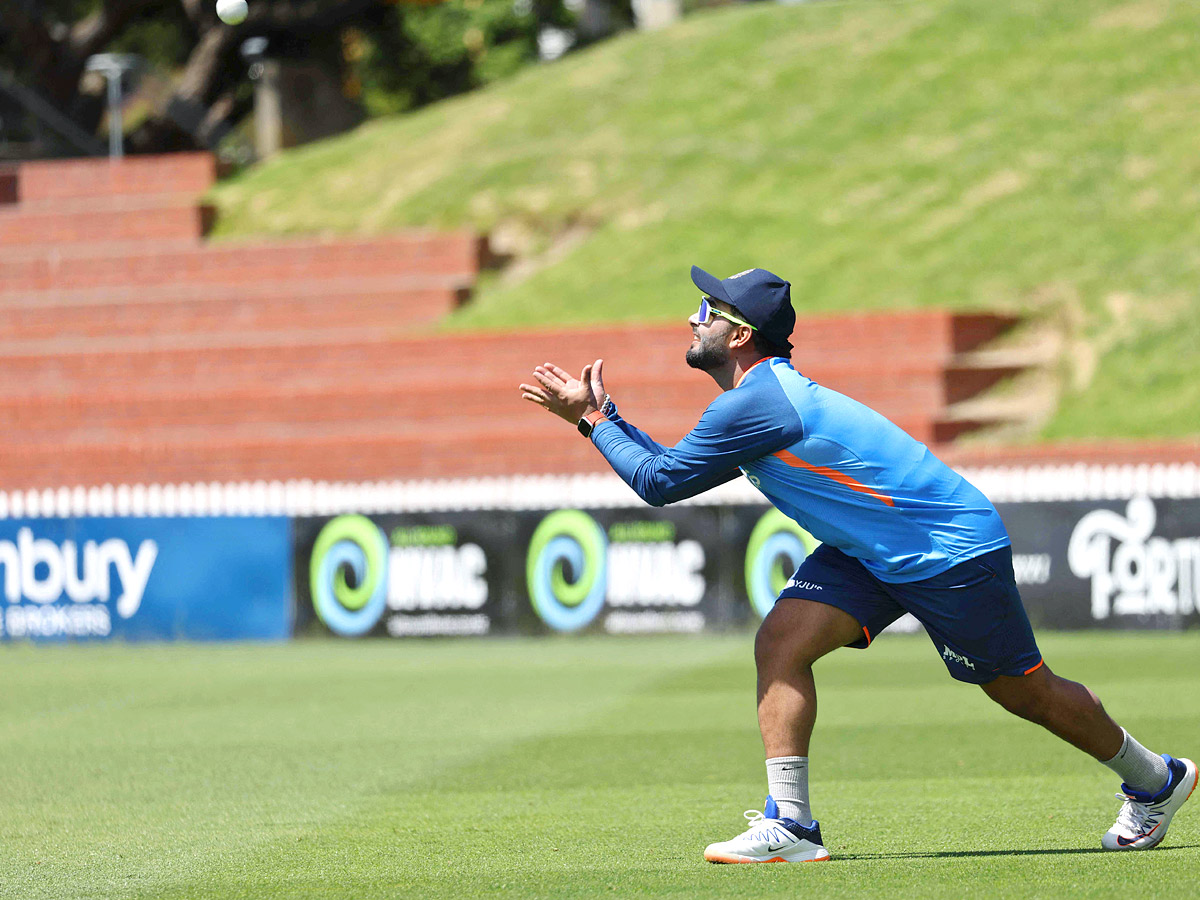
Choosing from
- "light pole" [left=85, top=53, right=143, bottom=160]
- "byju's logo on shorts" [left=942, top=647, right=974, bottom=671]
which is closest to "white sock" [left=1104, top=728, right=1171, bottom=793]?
"byju's logo on shorts" [left=942, top=647, right=974, bottom=671]

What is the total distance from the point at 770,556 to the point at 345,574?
4270 mm

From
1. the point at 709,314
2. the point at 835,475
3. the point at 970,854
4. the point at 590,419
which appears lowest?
the point at 970,854

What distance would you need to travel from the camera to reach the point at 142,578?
17.5m

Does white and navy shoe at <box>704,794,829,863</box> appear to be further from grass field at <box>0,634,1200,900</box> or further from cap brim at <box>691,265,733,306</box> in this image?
cap brim at <box>691,265,733,306</box>

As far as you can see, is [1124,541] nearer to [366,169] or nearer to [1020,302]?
[1020,302]

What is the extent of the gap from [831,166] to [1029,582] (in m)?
14.5

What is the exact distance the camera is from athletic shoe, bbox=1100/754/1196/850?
5.45 meters

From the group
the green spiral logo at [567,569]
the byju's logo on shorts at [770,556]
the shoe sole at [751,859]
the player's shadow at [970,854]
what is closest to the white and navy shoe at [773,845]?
the shoe sole at [751,859]

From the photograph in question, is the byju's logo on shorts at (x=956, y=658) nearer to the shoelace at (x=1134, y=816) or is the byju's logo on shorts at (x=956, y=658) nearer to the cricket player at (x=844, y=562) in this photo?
the cricket player at (x=844, y=562)

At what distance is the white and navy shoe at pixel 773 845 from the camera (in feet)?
17.4

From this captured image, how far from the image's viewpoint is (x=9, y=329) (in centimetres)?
2678

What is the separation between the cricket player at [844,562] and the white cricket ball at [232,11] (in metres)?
34.5

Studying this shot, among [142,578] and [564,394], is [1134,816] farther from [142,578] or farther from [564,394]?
[142,578]

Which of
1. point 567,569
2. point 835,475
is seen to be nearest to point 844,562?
point 835,475
